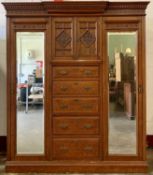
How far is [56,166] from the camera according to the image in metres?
3.63

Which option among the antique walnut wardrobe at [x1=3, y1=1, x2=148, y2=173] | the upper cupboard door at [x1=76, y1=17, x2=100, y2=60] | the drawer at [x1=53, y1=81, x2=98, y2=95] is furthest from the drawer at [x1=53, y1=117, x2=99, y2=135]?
the upper cupboard door at [x1=76, y1=17, x2=100, y2=60]

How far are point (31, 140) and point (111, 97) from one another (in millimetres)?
1073

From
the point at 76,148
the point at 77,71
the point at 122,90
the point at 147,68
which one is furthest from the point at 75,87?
the point at 147,68

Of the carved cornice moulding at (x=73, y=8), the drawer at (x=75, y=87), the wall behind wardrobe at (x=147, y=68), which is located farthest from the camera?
the wall behind wardrobe at (x=147, y=68)

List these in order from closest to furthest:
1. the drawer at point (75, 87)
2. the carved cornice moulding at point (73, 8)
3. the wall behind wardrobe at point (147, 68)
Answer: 1. the carved cornice moulding at point (73, 8)
2. the drawer at point (75, 87)
3. the wall behind wardrobe at point (147, 68)

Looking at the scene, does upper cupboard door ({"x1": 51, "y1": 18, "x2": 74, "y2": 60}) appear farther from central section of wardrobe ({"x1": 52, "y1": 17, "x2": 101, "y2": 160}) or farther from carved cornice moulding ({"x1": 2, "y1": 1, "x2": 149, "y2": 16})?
carved cornice moulding ({"x1": 2, "y1": 1, "x2": 149, "y2": 16})

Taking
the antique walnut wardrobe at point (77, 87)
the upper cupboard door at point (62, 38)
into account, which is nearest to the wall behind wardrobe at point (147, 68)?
the antique walnut wardrobe at point (77, 87)

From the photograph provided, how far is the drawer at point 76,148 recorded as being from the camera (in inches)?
143

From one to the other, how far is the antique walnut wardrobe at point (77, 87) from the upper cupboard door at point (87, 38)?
0.04ft

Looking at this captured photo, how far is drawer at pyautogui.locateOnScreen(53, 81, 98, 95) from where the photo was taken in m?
3.60

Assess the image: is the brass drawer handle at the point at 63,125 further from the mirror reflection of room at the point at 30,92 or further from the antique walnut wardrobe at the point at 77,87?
the mirror reflection of room at the point at 30,92

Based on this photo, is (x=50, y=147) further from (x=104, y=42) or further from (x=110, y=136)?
(x=104, y=42)

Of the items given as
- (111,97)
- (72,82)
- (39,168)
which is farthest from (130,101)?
(39,168)

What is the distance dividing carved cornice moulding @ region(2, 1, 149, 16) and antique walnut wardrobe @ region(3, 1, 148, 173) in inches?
0.4
